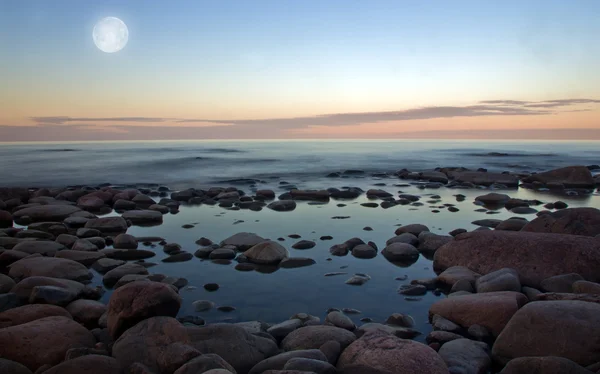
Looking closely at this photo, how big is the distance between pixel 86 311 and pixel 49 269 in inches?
80.9

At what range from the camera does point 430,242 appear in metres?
10.0

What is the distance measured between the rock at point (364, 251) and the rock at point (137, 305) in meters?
4.65

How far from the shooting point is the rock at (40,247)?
923 cm

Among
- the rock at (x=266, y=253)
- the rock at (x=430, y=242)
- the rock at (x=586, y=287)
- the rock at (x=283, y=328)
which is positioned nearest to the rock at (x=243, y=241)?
the rock at (x=266, y=253)

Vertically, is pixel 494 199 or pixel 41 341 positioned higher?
pixel 41 341

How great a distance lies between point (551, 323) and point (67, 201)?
17.3 m

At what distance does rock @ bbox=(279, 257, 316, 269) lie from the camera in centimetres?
887

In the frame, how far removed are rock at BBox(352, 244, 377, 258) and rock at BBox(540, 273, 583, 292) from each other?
3.42 meters

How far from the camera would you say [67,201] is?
17438 mm

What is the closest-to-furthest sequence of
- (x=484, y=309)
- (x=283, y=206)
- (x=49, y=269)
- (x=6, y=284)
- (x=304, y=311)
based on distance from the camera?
(x=484, y=309)
(x=304, y=311)
(x=6, y=284)
(x=49, y=269)
(x=283, y=206)

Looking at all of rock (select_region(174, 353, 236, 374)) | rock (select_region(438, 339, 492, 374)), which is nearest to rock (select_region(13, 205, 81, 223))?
rock (select_region(174, 353, 236, 374))

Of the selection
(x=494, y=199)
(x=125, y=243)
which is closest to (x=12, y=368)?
(x=125, y=243)

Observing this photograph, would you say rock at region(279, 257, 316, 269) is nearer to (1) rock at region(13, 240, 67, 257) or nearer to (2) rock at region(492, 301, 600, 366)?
(2) rock at region(492, 301, 600, 366)

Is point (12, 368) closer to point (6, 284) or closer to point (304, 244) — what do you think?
point (6, 284)
